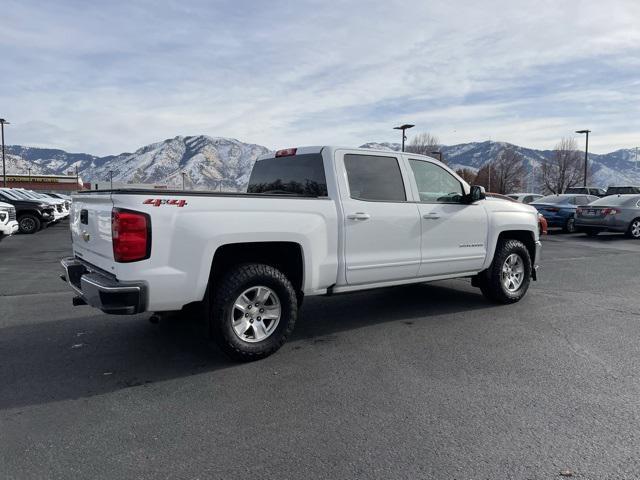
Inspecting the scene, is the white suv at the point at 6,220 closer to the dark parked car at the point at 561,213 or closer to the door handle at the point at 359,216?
the door handle at the point at 359,216

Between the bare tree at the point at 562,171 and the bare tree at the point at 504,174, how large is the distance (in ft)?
29.2

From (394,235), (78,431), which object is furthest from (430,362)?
(78,431)

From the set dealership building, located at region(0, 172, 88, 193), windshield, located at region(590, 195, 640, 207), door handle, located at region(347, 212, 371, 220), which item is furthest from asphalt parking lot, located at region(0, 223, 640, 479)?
dealership building, located at region(0, 172, 88, 193)

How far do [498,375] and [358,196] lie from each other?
2123 millimetres

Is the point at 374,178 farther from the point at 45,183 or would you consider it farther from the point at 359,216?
the point at 45,183

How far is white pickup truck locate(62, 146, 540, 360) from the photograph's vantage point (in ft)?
12.3

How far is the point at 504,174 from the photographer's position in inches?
3049

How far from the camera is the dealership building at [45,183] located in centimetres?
7631

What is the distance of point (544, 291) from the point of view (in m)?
7.46

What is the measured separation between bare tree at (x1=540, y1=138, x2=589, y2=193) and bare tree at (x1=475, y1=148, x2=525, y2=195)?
8.91 meters

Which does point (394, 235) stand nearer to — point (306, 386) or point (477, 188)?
point (477, 188)

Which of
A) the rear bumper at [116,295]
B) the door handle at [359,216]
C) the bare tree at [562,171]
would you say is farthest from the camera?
the bare tree at [562,171]

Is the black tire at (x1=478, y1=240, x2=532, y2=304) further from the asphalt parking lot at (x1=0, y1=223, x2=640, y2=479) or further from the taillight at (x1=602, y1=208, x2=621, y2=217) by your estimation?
the taillight at (x1=602, y1=208, x2=621, y2=217)

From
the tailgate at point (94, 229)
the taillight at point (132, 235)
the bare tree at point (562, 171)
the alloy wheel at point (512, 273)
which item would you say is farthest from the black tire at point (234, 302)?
the bare tree at point (562, 171)
